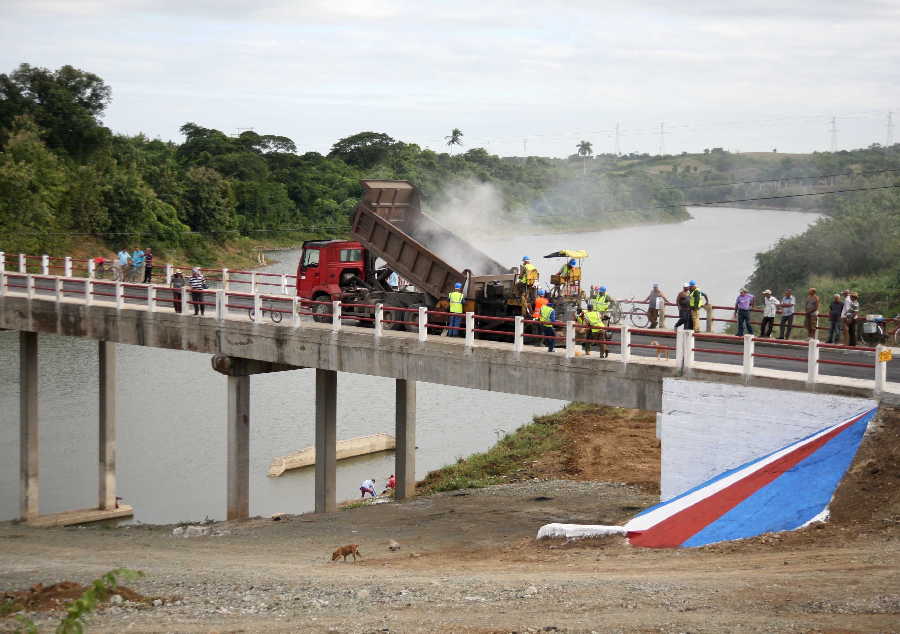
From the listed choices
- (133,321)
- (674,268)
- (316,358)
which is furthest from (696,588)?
(674,268)

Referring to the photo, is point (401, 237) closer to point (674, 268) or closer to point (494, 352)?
point (494, 352)

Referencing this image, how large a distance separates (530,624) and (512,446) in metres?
23.6

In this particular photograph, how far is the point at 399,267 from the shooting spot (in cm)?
2642

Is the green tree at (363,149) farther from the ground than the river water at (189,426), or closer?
farther from the ground

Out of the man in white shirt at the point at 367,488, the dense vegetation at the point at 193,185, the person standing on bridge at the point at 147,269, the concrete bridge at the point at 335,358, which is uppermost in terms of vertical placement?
the dense vegetation at the point at 193,185

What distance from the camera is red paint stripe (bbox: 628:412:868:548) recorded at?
1820 cm

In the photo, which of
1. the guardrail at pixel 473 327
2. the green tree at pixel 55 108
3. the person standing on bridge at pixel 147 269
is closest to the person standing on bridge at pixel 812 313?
the guardrail at pixel 473 327

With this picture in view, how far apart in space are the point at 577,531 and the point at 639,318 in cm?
1188

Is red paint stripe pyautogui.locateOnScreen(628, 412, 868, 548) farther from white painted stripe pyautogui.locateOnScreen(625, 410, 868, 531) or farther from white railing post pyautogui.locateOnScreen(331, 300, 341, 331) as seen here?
white railing post pyautogui.locateOnScreen(331, 300, 341, 331)

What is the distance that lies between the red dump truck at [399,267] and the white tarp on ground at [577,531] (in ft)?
22.0

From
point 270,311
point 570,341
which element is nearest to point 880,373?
point 570,341

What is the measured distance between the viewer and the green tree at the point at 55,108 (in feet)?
294

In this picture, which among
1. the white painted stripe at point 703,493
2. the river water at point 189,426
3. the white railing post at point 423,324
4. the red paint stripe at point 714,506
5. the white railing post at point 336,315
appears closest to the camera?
the red paint stripe at point 714,506

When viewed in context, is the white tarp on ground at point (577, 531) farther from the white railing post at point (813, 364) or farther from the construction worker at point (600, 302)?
the construction worker at point (600, 302)
